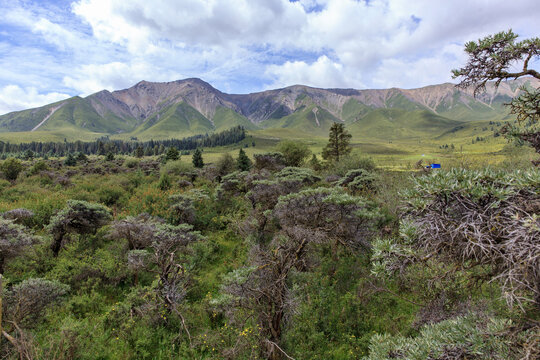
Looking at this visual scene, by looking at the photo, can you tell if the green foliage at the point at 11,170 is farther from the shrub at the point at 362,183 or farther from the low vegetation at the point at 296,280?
the shrub at the point at 362,183

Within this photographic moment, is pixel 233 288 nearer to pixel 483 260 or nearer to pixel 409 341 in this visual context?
pixel 409 341

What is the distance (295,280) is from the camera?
26.1 feet

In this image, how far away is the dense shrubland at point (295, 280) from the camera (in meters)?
2.76

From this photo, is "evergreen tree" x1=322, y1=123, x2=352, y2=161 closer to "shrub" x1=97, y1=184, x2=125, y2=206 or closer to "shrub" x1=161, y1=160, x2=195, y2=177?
"shrub" x1=161, y1=160, x2=195, y2=177

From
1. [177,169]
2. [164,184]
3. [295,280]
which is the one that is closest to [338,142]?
[177,169]

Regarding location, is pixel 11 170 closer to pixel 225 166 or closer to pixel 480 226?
pixel 225 166

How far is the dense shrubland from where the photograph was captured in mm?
2764

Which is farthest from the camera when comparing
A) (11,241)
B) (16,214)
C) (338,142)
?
(338,142)

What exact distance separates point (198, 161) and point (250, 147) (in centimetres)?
10471

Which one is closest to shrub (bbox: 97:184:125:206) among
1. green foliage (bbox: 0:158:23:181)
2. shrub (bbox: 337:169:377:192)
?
green foliage (bbox: 0:158:23:181)

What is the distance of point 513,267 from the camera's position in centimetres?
255

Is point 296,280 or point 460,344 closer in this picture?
point 460,344

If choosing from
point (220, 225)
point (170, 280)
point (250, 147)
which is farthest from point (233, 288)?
point (250, 147)

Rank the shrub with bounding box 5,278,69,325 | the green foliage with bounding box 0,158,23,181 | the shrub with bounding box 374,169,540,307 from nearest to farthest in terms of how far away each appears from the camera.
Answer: the shrub with bounding box 374,169,540,307 → the shrub with bounding box 5,278,69,325 → the green foliage with bounding box 0,158,23,181
